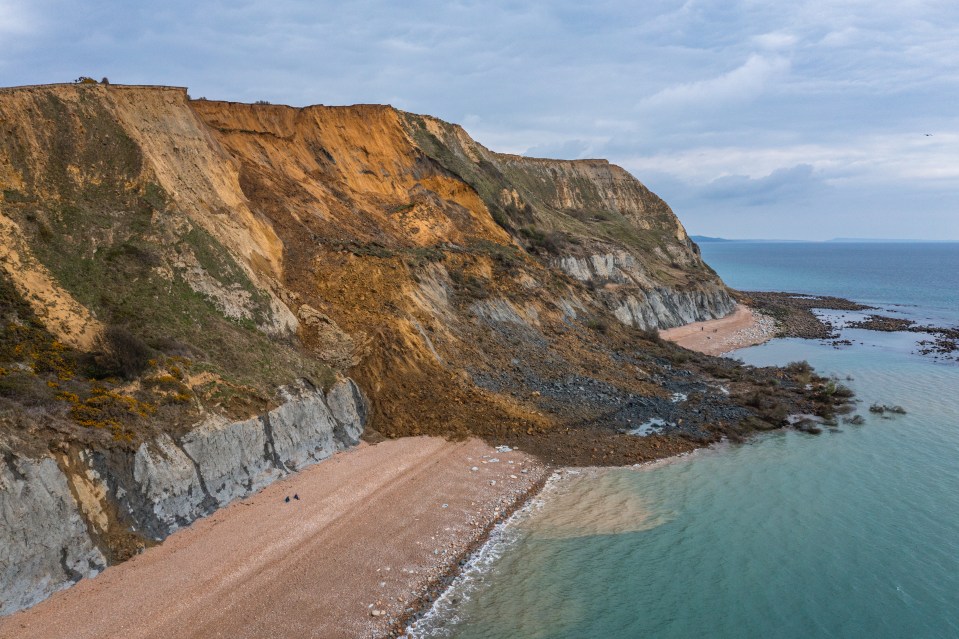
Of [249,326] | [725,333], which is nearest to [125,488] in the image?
[249,326]

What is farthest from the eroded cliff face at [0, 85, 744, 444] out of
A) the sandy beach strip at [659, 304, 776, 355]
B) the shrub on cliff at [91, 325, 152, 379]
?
the sandy beach strip at [659, 304, 776, 355]

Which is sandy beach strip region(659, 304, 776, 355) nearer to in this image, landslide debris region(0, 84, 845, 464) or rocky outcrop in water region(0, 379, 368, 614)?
landslide debris region(0, 84, 845, 464)

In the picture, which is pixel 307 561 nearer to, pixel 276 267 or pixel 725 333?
pixel 276 267

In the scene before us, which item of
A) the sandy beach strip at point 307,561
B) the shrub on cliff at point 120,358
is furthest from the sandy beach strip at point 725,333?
the shrub on cliff at point 120,358

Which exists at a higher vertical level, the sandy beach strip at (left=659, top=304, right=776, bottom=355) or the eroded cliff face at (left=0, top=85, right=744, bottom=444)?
the eroded cliff face at (left=0, top=85, right=744, bottom=444)

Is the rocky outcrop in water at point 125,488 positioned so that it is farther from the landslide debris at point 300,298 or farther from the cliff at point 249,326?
the landslide debris at point 300,298

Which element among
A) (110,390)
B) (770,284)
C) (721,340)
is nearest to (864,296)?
(770,284)
